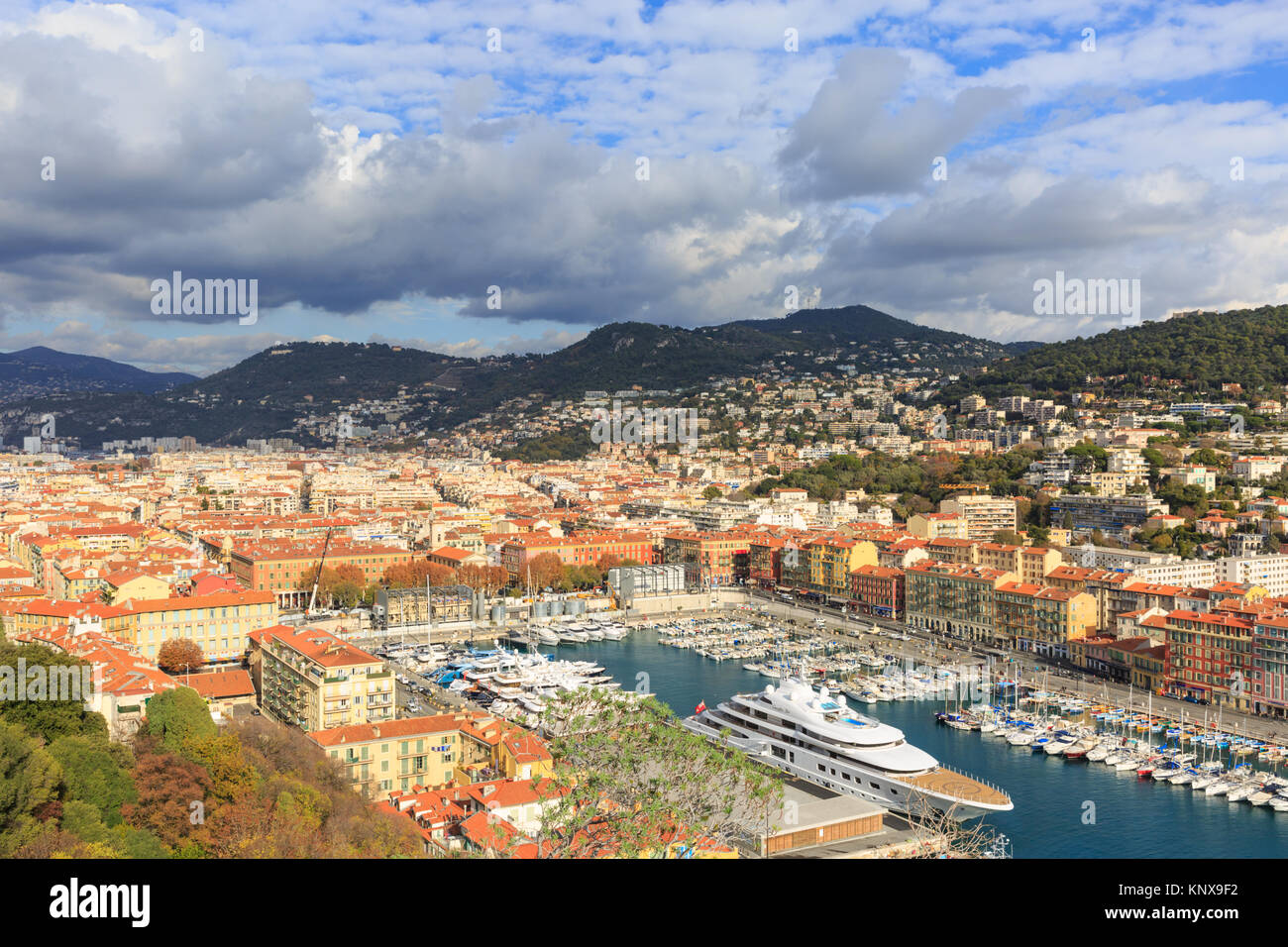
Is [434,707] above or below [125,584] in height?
below

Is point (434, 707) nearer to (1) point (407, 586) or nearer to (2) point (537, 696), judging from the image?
(2) point (537, 696)

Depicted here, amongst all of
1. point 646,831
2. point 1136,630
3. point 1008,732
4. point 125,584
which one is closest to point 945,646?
point 1136,630

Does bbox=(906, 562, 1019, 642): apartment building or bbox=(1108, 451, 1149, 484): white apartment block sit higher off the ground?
bbox=(1108, 451, 1149, 484): white apartment block

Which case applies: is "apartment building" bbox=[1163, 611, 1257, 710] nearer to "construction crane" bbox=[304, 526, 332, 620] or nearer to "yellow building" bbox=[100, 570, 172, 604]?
"construction crane" bbox=[304, 526, 332, 620]

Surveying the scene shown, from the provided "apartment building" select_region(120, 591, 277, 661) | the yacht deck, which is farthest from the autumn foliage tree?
the yacht deck
